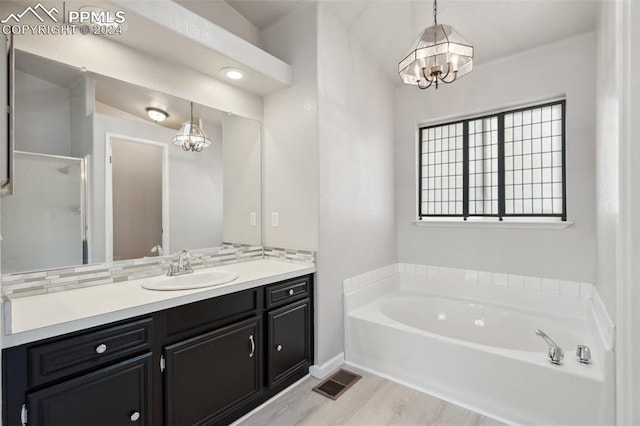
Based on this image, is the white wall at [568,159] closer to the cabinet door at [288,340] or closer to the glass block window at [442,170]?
the glass block window at [442,170]

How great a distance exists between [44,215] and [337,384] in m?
2.18

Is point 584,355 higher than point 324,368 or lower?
higher

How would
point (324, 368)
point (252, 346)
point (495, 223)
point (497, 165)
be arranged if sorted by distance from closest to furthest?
point (252, 346) → point (324, 368) → point (495, 223) → point (497, 165)

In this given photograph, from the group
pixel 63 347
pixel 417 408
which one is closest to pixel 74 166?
pixel 63 347

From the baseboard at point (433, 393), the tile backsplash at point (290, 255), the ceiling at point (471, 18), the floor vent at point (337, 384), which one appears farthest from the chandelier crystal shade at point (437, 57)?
the floor vent at point (337, 384)

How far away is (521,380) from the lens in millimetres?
1876

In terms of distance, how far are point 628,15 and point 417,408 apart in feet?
7.28

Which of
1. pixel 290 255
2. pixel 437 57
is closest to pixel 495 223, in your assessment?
pixel 437 57

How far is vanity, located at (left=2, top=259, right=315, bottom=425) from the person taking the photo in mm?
1175

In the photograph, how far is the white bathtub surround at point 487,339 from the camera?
1.76m

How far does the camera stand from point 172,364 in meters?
1.57

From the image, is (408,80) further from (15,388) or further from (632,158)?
(15,388)

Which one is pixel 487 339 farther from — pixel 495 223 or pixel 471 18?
pixel 471 18

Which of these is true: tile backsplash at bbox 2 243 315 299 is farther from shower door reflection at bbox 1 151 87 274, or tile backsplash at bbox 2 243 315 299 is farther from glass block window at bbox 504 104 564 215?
glass block window at bbox 504 104 564 215
